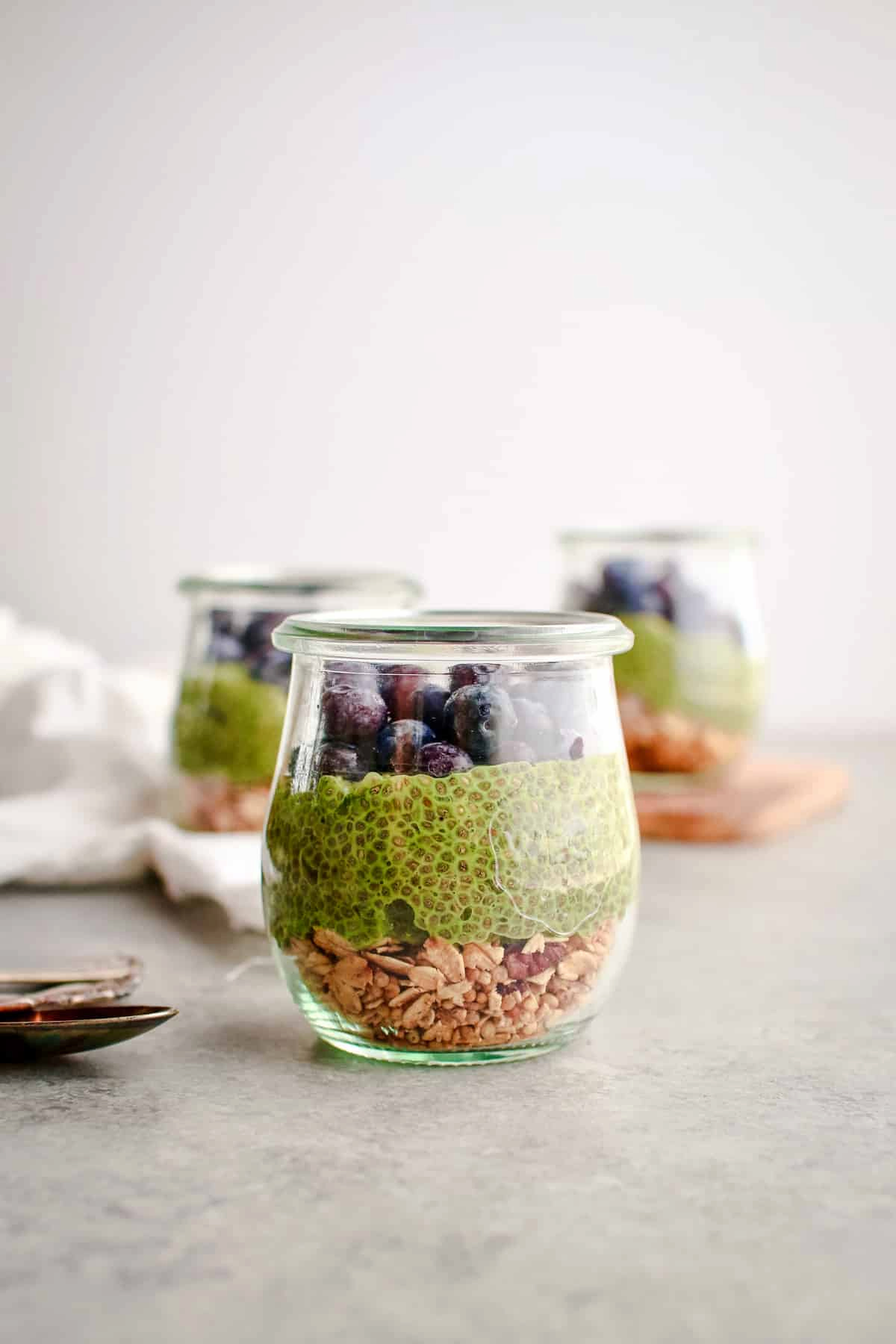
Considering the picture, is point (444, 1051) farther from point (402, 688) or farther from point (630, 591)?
point (630, 591)

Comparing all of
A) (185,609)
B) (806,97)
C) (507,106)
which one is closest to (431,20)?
(507,106)

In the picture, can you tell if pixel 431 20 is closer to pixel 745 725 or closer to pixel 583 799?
pixel 745 725

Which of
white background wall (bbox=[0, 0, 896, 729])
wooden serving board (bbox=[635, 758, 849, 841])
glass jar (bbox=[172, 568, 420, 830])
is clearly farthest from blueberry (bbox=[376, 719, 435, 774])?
white background wall (bbox=[0, 0, 896, 729])

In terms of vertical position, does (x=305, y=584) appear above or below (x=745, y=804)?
above

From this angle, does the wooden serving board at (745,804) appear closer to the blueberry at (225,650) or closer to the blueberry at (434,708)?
the blueberry at (225,650)

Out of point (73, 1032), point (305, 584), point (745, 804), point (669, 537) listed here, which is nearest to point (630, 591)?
point (669, 537)

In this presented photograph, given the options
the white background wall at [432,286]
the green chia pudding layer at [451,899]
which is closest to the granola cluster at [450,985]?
the green chia pudding layer at [451,899]
